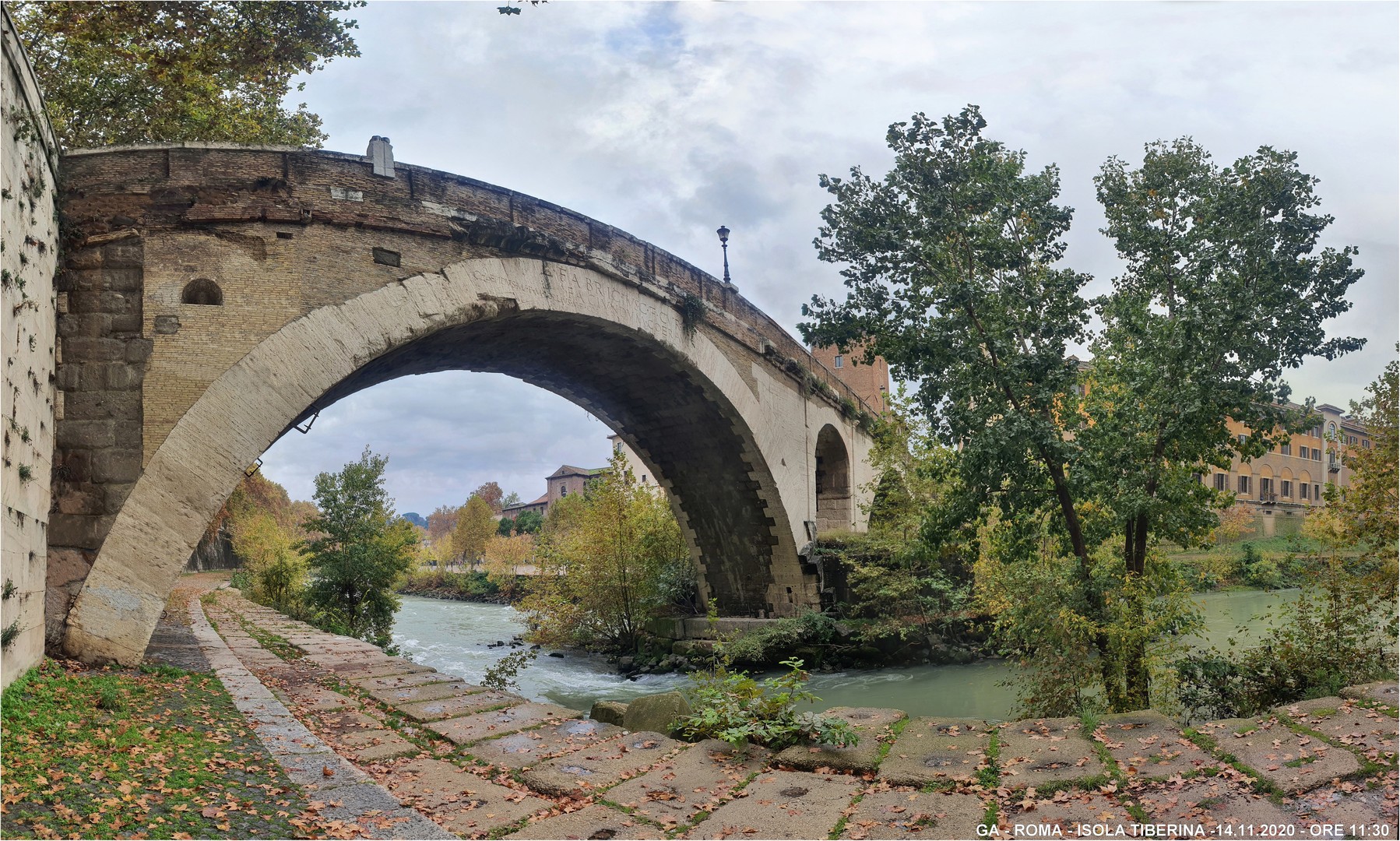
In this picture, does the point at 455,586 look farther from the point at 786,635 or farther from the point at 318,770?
the point at 318,770

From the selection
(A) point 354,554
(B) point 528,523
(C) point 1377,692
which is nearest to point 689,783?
(C) point 1377,692

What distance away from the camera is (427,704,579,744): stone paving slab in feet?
18.7

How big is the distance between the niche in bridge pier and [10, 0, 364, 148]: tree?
11.4 meters

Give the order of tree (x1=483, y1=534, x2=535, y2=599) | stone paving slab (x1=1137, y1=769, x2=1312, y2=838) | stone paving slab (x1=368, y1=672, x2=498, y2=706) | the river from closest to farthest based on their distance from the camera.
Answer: stone paving slab (x1=1137, y1=769, x2=1312, y2=838) → stone paving slab (x1=368, y1=672, x2=498, y2=706) → the river → tree (x1=483, y1=534, x2=535, y2=599)

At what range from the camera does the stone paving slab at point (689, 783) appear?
4.50 m

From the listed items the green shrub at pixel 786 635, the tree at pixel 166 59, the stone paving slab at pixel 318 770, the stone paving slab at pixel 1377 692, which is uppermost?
the tree at pixel 166 59

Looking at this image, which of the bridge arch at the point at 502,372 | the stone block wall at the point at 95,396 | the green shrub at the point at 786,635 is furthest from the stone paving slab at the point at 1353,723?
the green shrub at the point at 786,635

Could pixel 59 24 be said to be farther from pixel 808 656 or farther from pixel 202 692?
pixel 808 656

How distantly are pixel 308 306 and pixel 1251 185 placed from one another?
8.41m

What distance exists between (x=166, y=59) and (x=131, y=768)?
1040 centimetres

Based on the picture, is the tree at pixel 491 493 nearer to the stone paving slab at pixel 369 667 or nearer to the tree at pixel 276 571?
the tree at pixel 276 571

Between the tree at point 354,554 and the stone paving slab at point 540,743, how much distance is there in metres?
12.6

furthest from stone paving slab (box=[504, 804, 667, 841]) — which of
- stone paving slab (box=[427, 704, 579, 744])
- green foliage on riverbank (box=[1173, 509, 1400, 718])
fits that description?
green foliage on riverbank (box=[1173, 509, 1400, 718])

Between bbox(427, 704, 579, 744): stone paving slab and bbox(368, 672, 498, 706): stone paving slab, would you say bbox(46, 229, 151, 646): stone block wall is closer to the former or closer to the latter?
bbox(368, 672, 498, 706): stone paving slab
